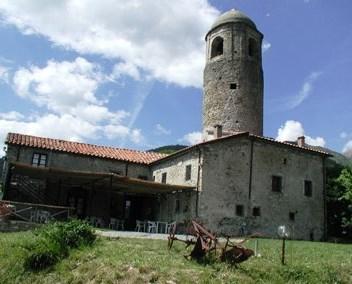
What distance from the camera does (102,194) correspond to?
27375mm

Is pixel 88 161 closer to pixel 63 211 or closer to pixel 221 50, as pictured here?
pixel 63 211

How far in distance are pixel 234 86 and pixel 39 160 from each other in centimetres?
1409

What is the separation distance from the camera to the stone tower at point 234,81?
30656 millimetres

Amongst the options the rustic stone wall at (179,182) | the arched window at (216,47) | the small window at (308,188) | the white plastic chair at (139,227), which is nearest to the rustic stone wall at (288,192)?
the small window at (308,188)

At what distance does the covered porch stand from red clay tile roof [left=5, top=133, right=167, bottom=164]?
2.29m

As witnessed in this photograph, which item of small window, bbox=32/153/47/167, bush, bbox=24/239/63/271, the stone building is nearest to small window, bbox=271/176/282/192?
the stone building

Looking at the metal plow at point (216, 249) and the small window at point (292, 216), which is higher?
the small window at point (292, 216)

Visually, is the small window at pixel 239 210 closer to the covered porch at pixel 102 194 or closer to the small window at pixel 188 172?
the covered porch at pixel 102 194

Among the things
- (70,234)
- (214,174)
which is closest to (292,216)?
(214,174)

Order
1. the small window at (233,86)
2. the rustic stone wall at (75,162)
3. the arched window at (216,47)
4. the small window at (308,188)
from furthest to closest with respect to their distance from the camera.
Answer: the arched window at (216,47)
the small window at (233,86)
the small window at (308,188)
the rustic stone wall at (75,162)

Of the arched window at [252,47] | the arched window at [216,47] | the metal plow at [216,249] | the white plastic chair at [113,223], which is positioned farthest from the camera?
the arched window at [216,47]

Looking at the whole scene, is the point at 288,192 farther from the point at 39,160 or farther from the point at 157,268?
the point at 157,268

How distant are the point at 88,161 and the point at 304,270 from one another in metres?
19.1

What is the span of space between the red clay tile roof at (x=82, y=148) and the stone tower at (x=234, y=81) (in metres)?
4.94
